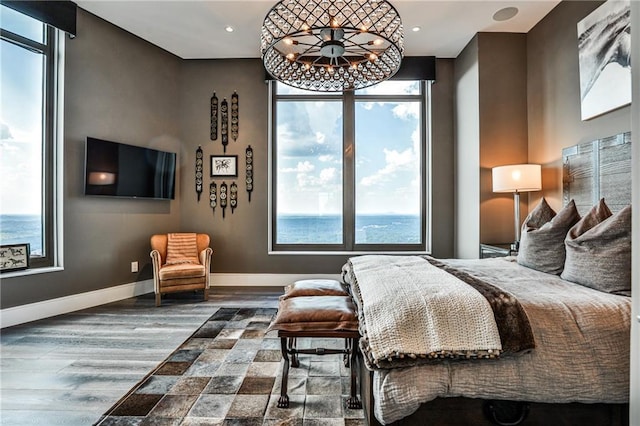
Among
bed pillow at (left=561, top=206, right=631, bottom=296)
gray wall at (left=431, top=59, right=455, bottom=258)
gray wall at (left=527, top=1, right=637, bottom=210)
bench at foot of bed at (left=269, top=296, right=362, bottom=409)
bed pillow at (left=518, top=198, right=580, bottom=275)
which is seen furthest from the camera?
gray wall at (left=431, top=59, right=455, bottom=258)

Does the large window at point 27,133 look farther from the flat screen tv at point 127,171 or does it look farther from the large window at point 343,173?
the large window at point 343,173

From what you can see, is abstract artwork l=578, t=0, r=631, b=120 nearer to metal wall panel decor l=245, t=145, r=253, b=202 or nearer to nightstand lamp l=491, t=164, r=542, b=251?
nightstand lamp l=491, t=164, r=542, b=251

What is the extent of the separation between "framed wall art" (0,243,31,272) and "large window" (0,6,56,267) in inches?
4.2

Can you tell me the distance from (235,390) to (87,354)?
1.41 metres

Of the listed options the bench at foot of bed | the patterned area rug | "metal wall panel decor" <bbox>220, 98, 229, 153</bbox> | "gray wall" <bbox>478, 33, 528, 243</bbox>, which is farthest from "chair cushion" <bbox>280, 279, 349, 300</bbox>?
"metal wall panel decor" <bbox>220, 98, 229, 153</bbox>

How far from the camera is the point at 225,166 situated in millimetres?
4875

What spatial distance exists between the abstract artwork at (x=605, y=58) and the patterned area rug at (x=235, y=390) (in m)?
3.03

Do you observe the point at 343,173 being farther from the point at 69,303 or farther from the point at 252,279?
the point at 69,303

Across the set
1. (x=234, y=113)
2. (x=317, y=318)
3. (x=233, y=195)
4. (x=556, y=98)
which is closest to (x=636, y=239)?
(x=317, y=318)

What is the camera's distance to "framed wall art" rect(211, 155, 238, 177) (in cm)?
488

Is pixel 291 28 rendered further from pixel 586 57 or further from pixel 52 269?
pixel 52 269

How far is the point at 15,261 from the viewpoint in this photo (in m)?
3.30

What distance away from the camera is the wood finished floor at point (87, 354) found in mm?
1937

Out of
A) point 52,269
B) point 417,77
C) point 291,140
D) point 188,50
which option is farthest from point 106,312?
point 417,77
